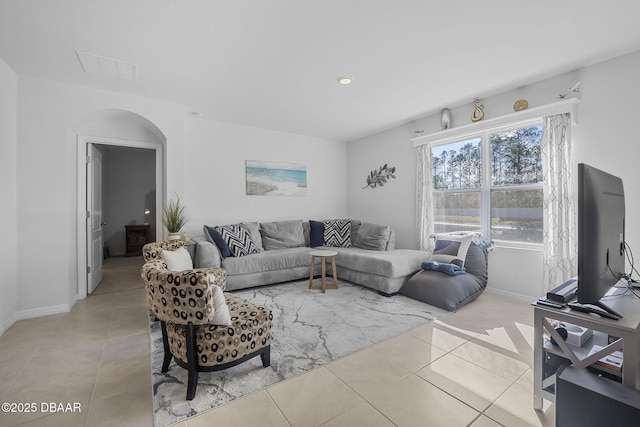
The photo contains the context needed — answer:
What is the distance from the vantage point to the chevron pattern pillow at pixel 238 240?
4.07 metres

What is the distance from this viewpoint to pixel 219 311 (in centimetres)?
169

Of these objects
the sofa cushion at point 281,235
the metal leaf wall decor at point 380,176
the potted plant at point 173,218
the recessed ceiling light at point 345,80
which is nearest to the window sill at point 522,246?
Result: the metal leaf wall decor at point 380,176

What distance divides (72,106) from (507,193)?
539 centimetres

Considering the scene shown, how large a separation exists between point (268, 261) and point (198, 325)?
91.2 inches

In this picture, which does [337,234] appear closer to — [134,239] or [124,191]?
[134,239]

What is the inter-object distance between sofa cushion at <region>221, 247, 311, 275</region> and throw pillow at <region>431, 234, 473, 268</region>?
191 centimetres

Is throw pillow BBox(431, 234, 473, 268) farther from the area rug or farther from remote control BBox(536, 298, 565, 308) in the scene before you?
remote control BBox(536, 298, 565, 308)

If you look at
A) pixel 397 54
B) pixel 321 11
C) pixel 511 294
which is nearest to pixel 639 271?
pixel 511 294

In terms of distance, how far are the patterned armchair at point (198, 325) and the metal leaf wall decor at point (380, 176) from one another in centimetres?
380

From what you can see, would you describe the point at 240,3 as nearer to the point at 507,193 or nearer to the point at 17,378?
the point at 17,378

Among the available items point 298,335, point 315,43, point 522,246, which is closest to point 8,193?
point 298,335

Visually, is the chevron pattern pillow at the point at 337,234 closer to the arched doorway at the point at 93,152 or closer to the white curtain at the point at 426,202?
the white curtain at the point at 426,202

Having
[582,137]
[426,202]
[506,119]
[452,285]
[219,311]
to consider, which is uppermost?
[506,119]

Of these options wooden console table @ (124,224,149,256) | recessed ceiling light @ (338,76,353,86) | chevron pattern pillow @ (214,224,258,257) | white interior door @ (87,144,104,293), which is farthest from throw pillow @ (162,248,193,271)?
wooden console table @ (124,224,149,256)
